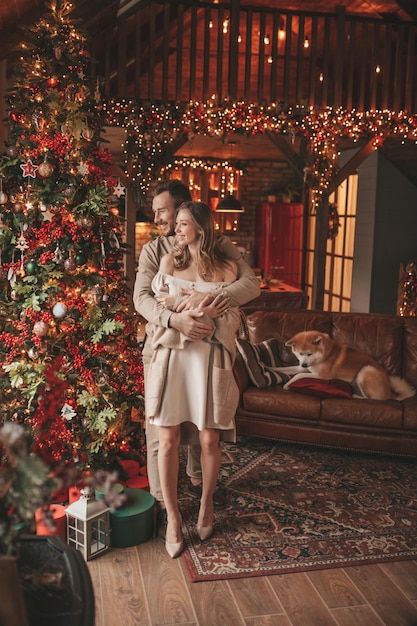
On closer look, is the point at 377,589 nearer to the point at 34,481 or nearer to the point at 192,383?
the point at 192,383

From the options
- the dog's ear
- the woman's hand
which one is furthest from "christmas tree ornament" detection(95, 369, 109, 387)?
the dog's ear

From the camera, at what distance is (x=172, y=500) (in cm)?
310

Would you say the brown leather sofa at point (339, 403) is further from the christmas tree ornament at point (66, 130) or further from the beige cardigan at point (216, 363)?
the christmas tree ornament at point (66, 130)

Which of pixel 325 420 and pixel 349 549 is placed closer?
pixel 349 549

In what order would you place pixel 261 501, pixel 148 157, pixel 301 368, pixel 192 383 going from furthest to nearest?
pixel 148 157 → pixel 301 368 → pixel 261 501 → pixel 192 383

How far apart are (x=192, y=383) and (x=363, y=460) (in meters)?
1.85

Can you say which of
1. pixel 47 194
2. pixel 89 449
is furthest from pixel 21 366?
pixel 47 194

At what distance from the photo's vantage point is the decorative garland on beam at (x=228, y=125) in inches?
281

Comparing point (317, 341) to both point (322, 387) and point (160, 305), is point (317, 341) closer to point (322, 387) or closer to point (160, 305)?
point (322, 387)

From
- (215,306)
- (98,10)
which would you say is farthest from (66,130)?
(98,10)

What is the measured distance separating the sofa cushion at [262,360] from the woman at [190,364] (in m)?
1.49

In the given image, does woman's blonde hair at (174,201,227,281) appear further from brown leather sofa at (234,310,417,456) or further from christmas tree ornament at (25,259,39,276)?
brown leather sofa at (234,310,417,456)

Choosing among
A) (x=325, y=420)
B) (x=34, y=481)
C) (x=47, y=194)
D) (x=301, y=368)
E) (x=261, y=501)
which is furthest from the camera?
(x=301, y=368)

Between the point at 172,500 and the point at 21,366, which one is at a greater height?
the point at 21,366
